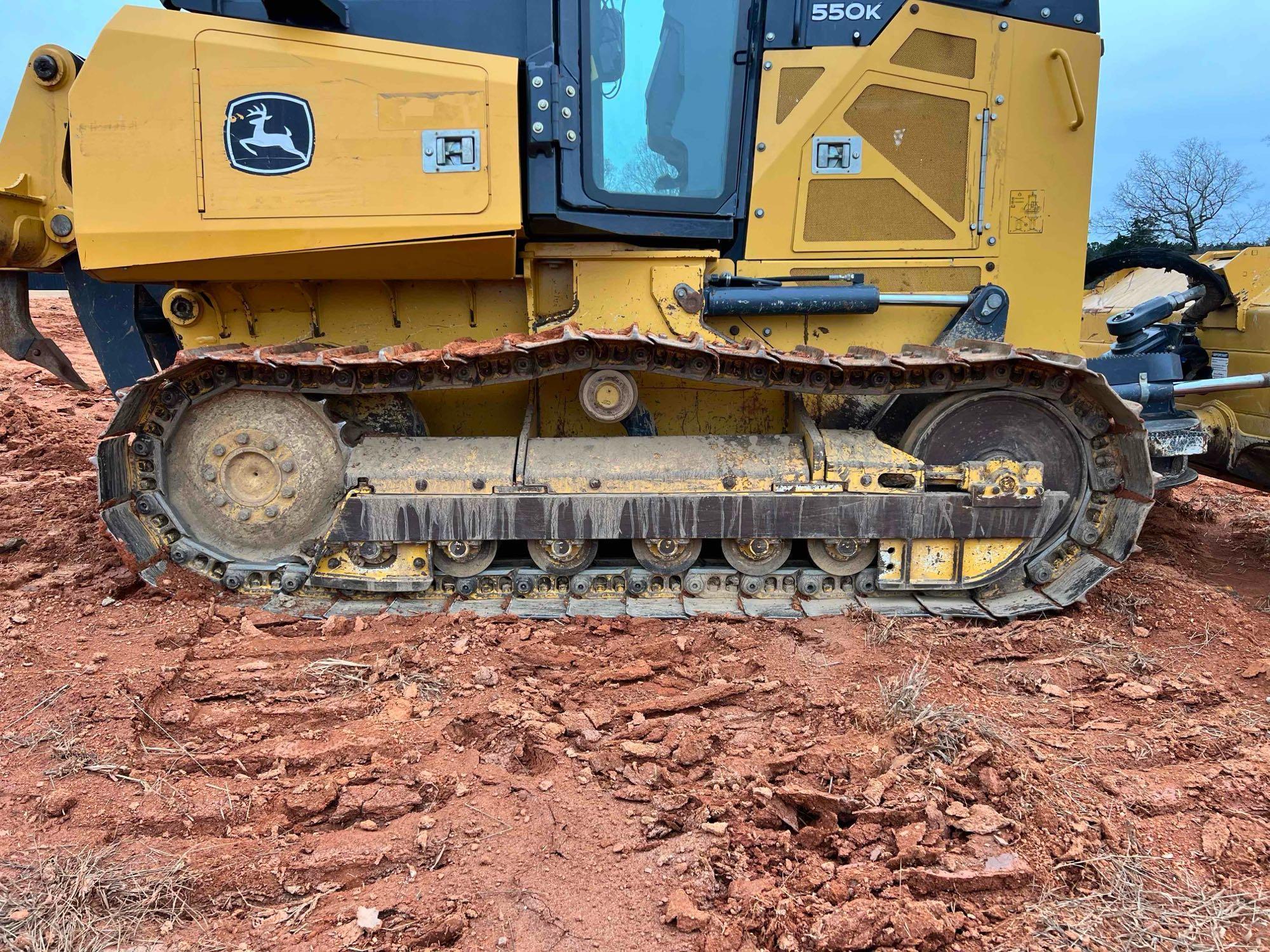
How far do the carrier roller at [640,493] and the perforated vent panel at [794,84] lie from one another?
4.37 feet

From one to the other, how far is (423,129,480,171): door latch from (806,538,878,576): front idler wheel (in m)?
2.51

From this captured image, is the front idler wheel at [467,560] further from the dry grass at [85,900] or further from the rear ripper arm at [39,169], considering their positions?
the rear ripper arm at [39,169]

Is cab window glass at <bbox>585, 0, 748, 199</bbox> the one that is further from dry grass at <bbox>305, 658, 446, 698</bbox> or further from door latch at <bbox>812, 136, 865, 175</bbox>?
dry grass at <bbox>305, 658, 446, 698</bbox>

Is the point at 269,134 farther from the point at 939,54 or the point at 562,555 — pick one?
the point at 939,54

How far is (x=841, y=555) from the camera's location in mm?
4461

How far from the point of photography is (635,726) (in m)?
3.23

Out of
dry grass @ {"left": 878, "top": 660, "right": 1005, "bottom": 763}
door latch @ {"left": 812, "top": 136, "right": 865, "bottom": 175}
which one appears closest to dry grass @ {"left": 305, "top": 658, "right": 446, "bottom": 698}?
dry grass @ {"left": 878, "top": 660, "right": 1005, "bottom": 763}

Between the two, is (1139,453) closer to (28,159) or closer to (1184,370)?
(1184,370)

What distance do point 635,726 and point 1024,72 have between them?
12.6ft

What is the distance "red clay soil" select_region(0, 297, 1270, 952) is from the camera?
2248mm

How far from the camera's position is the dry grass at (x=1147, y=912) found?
2.15 meters

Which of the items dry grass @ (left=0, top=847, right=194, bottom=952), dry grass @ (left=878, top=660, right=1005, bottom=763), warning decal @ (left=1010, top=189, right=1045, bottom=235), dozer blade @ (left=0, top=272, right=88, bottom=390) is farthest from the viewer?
dozer blade @ (left=0, top=272, right=88, bottom=390)

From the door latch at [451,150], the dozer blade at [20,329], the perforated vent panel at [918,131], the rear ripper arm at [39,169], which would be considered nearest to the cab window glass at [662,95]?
the door latch at [451,150]

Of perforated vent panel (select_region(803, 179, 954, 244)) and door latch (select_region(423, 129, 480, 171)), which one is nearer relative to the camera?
door latch (select_region(423, 129, 480, 171))
